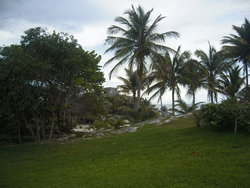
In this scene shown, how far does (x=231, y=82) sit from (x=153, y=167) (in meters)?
17.1

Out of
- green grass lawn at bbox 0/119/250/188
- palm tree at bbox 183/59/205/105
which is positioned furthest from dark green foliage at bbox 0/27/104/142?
palm tree at bbox 183/59/205/105

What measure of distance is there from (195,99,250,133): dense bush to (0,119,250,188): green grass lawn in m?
0.45

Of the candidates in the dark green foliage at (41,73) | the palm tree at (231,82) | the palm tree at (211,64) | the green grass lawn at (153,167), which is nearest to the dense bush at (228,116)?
the green grass lawn at (153,167)

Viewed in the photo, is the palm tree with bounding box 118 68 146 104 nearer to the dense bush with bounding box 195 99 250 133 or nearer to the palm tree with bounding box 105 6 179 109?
the palm tree with bounding box 105 6 179 109

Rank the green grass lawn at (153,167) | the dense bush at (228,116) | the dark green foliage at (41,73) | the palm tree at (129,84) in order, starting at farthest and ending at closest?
the palm tree at (129,84) → the dark green foliage at (41,73) → the dense bush at (228,116) → the green grass lawn at (153,167)

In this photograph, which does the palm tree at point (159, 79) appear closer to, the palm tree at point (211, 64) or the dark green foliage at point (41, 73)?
the palm tree at point (211, 64)

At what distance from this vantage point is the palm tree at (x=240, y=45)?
1789 cm

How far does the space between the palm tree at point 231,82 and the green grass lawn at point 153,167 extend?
1189 centimetres

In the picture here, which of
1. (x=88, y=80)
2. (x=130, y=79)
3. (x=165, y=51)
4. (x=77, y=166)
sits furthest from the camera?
(x=130, y=79)

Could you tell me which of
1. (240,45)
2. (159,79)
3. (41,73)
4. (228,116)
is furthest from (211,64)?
(41,73)

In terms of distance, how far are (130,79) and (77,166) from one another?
20068mm

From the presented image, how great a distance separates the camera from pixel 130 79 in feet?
81.3

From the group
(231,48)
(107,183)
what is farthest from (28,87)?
(231,48)

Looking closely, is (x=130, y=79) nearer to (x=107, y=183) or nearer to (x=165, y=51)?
(x=165, y=51)
